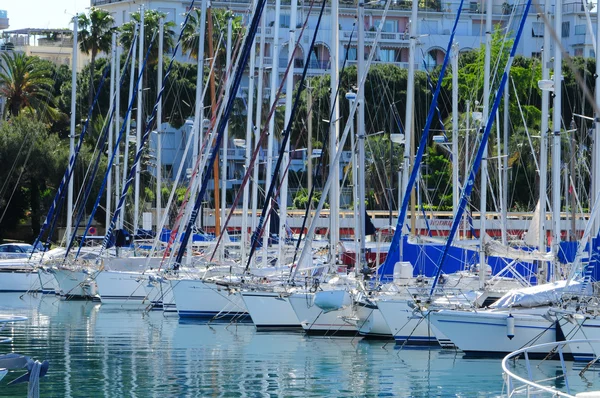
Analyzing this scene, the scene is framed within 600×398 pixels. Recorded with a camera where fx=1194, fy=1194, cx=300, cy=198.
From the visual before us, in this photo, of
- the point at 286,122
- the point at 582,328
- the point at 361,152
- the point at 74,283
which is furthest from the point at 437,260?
the point at 74,283

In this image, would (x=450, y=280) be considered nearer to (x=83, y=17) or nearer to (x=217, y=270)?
(x=217, y=270)

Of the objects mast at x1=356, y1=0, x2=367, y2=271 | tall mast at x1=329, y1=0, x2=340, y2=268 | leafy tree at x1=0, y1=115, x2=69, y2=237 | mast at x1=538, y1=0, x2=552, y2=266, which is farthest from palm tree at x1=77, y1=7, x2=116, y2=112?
mast at x1=538, y1=0, x2=552, y2=266

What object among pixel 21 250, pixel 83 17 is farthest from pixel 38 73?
pixel 21 250

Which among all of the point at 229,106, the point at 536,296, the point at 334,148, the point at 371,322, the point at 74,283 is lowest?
the point at 74,283

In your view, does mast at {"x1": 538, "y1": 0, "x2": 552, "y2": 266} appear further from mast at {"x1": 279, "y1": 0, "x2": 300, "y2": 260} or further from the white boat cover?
mast at {"x1": 279, "y1": 0, "x2": 300, "y2": 260}

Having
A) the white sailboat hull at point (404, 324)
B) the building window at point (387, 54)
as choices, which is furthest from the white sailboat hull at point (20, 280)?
the building window at point (387, 54)

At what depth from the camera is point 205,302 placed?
38656mm

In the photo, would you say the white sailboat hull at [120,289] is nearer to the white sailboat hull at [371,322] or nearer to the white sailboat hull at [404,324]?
the white sailboat hull at [371,322]

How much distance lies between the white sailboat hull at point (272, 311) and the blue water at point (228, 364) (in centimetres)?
71

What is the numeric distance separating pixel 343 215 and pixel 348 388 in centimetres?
3419

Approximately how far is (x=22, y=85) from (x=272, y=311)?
47.1 m

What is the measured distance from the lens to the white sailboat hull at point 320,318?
33094 millimetres

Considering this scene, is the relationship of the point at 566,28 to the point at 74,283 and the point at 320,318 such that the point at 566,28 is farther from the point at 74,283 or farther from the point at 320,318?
the point at 320,318

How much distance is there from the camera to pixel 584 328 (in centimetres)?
2623
